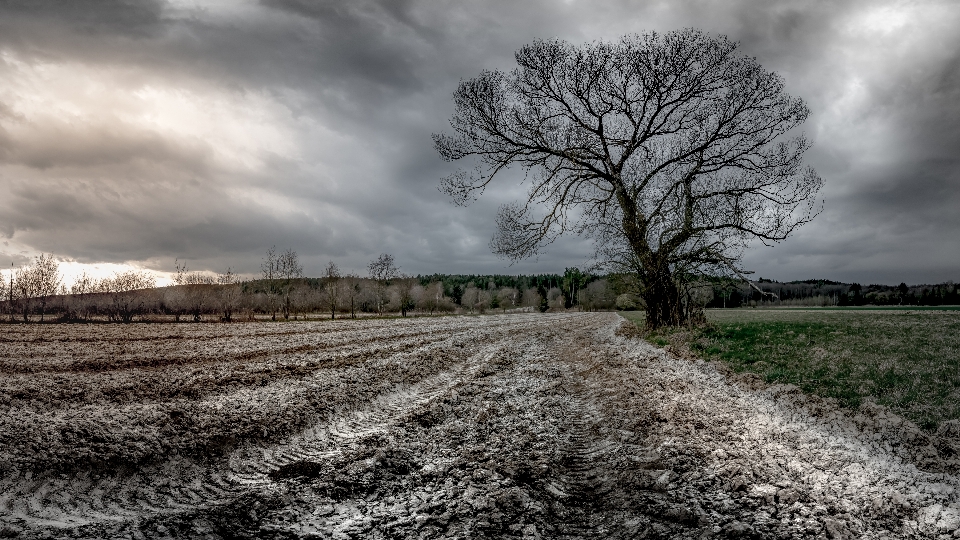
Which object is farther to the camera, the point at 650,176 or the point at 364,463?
the point at 650,176

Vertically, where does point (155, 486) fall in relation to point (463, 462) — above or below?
below

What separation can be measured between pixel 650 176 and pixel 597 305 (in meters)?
90.3

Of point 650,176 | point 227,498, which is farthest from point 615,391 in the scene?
point 650,176

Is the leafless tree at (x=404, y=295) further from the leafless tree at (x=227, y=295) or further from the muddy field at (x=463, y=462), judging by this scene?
the muddy field at (x=463, y=462)

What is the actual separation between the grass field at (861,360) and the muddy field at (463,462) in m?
0.66

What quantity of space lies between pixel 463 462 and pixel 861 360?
9609mm

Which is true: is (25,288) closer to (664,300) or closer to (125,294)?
(125,294)

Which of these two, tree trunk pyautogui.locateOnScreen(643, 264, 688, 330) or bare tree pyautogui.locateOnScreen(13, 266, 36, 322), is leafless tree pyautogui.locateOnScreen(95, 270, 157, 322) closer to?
bare tree pyautogui.locateOnScreen(13, 266, 36, 322)

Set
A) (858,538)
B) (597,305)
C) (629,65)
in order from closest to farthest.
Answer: (858,538) < (629,65) < (597,305)

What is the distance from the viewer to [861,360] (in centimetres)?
1022

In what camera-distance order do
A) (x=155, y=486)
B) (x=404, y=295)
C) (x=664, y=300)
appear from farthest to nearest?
(x=404, y=295) → (x=664, y=300) → (x=155, y=486)

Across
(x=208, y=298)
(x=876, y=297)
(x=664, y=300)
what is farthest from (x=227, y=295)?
(x=876, y=297)

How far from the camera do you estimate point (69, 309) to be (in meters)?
47.7

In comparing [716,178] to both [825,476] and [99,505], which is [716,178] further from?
[99,505]
